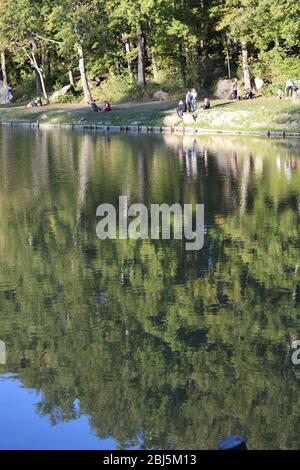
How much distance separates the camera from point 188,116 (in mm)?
47938

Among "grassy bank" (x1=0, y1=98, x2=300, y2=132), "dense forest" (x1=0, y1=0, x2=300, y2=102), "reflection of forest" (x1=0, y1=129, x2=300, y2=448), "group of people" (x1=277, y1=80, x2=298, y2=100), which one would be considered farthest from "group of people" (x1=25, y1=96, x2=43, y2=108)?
"reflection of forest" (x1=0, y1=129, x2=300, y2=448)

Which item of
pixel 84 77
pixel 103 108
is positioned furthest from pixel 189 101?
pixel 84 77

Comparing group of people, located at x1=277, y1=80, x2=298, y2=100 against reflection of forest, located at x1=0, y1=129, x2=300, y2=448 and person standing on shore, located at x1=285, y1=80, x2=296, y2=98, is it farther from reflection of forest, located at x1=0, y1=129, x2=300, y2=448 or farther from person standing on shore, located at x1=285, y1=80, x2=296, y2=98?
reflection of forest, located at x1=0, y1=129, x2=300, y2=448

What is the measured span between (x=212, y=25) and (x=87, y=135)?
15.2 metres

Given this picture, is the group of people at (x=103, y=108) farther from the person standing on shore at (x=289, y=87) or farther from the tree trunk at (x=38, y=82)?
the tree trunk at (x=38, y=82)

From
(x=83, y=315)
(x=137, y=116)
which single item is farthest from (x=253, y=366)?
(x=137, y=116)

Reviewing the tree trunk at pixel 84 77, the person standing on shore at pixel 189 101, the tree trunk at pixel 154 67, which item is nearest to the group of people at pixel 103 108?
→ the tree trunk at pixel 84 77

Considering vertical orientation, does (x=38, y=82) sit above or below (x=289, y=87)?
above

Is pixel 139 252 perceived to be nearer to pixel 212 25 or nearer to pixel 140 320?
pixel 140 320

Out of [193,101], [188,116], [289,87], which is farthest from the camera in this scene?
[193,101]

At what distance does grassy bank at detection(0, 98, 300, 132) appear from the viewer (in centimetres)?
4300

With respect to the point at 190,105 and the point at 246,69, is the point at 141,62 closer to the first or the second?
the point at 246,69

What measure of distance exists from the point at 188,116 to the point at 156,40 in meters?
11.3

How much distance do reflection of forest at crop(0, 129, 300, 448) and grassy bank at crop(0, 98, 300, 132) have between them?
18205mm
